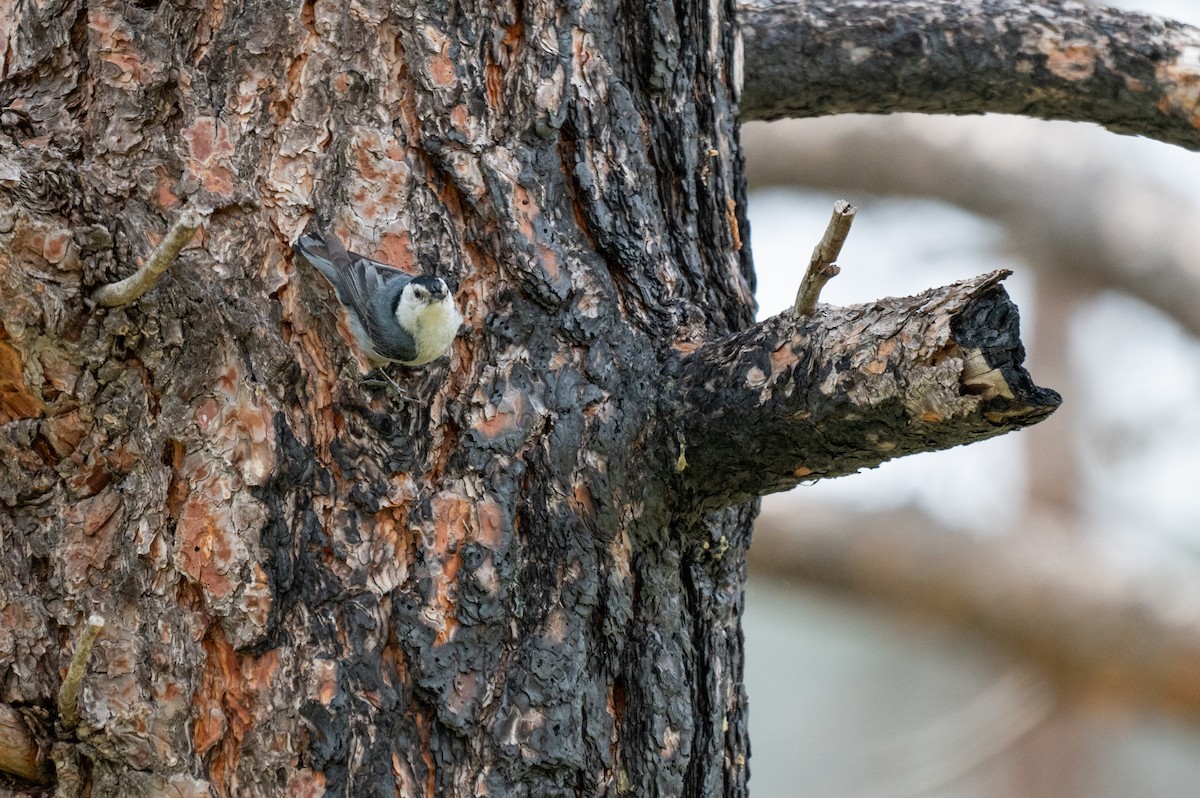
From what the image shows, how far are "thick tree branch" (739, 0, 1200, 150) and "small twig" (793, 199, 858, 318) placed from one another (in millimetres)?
907

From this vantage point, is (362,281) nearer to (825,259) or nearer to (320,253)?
(320,253)

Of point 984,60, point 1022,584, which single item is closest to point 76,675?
point 984,60

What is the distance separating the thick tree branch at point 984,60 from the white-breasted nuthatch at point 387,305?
3.11ft

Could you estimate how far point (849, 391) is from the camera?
132cm

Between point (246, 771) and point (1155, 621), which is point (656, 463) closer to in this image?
point (246, 771)

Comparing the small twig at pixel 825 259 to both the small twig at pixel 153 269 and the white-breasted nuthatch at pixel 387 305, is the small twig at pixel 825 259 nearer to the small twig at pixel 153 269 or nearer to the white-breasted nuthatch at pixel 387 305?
the white-breasted nuthatch at pixel 387 305

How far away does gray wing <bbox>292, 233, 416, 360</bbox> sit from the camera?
1449 mm

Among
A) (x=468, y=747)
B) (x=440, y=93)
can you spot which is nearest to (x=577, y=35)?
(x=440, y=93)

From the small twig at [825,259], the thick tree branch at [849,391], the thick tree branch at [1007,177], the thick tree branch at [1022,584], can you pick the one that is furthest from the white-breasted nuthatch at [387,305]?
the thick tree branch at [1007,177]

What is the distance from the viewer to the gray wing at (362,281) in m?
1.45

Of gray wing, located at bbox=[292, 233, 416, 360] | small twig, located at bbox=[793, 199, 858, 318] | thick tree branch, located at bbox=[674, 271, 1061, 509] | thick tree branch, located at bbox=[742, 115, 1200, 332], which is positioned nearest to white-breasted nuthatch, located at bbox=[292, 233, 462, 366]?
gray wing, located at bbox=[292, 233, 416, 360]

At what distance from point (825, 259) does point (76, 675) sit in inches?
39.8

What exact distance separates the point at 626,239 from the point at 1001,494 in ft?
14.9

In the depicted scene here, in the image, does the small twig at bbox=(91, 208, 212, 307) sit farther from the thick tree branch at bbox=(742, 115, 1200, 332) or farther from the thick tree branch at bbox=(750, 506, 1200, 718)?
the thick tree branch at bbox=(742, 115, 1200, 332)
